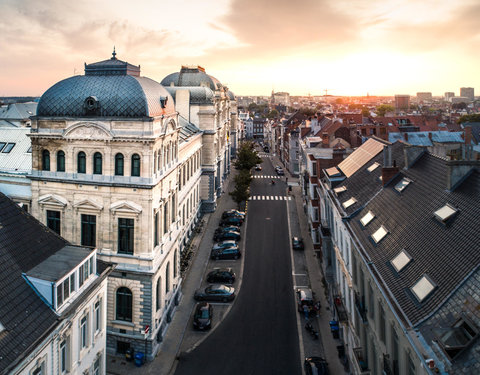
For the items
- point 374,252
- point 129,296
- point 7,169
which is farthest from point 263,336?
point 7,169

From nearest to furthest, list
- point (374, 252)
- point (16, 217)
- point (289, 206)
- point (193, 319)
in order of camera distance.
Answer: point (16, 217), point (374, 252), point (193, 319), point (289, 206)

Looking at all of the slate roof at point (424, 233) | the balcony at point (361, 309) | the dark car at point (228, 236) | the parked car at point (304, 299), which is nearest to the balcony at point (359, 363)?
the balcony at point (361, 309)

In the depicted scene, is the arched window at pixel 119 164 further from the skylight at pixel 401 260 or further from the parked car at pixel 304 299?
the skylight at pixel 401 260

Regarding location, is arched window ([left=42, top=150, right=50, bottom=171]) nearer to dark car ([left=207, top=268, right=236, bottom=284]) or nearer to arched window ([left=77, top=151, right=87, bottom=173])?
arched window ([left=77, top=151, right=87, bottom=173])

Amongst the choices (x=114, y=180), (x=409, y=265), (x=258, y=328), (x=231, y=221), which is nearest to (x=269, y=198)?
(x=231, y=221)

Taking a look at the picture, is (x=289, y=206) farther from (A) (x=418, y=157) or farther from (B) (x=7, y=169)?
(B) (x=7, y=169)

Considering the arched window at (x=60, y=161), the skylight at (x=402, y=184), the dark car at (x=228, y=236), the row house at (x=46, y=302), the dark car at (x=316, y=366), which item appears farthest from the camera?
the dark car at (x=228, y=236)
